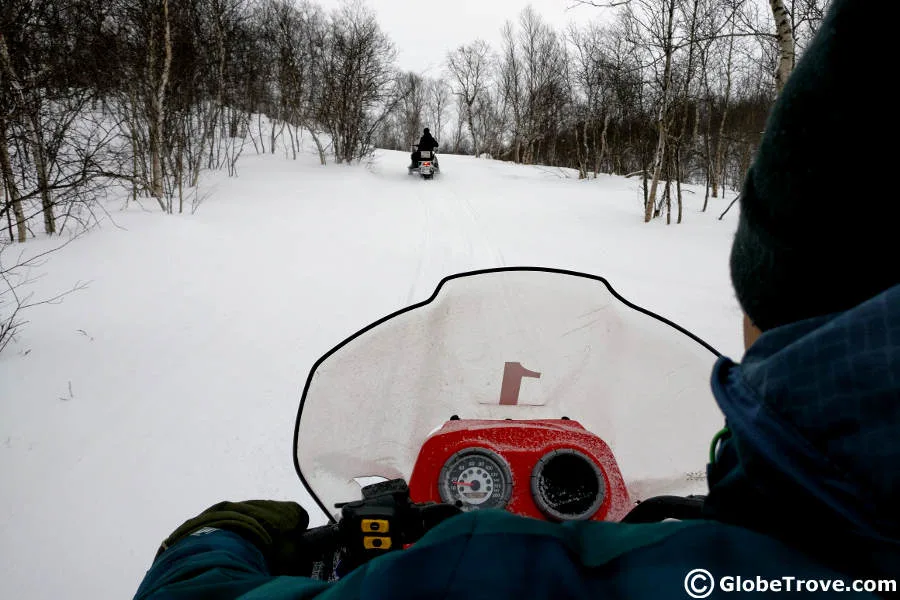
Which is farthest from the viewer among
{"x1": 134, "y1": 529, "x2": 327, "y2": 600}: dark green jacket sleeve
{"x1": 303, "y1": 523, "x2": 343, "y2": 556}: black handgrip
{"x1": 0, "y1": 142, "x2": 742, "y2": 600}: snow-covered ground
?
{"x1": 0, "y1": 142, "x2": 742, "y2": 600}: snow-covered ground

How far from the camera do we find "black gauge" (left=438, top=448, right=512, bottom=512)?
1294 millimetres

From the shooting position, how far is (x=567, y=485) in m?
1.30

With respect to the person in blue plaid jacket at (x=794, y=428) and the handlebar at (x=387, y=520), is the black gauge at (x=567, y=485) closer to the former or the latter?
the handlebar at (x=387, y=520)

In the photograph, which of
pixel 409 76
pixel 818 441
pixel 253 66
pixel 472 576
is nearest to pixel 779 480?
pixel 818 441

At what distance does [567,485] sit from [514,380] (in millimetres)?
376

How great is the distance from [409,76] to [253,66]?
23.4 m

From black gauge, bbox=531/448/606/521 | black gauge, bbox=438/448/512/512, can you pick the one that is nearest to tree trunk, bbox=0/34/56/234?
black gauge, bbox=438/448/512/512

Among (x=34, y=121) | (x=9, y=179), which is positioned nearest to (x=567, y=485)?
(x=9, y=179)

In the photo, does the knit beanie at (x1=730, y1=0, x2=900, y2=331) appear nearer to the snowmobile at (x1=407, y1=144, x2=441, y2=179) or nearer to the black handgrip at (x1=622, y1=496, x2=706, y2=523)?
the black handgrip at (x1=622, y1=496, x2=706, y2=523)

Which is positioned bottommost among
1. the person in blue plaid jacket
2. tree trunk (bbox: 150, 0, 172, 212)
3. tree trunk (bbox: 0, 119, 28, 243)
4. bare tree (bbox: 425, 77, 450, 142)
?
the person in blue plaid jacket

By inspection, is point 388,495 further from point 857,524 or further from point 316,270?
point 316,270

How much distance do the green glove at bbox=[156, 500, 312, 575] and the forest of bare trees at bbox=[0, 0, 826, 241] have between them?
13.0 ft

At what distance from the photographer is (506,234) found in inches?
399

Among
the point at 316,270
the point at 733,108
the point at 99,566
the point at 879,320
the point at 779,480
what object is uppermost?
the point at 733,108
